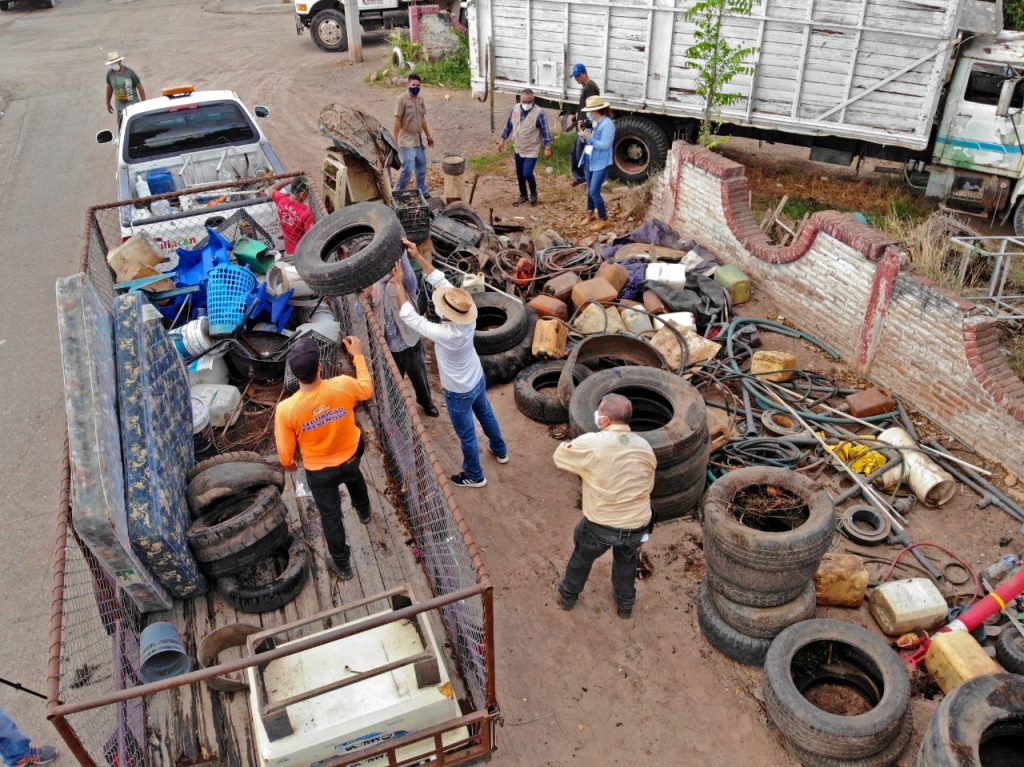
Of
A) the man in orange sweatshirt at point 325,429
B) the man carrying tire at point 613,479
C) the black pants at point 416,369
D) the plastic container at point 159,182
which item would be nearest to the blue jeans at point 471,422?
the black pants at point 416,369

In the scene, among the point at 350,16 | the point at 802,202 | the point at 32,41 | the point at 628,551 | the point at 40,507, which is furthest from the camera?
the point at 32,41

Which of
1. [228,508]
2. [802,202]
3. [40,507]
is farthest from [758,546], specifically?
[802,202]

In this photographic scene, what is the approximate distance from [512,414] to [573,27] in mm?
7948

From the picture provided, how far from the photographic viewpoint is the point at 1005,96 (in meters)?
10.2

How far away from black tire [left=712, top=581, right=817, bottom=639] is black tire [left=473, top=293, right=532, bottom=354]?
142 inches

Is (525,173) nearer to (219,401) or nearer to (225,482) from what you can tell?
(219,401)

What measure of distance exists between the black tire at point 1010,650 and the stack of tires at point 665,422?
2.29 m

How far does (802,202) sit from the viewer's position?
1234 centimetres

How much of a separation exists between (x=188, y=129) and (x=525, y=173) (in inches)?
193

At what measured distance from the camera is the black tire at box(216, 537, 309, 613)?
504 centimetres

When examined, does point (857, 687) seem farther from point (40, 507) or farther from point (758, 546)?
point (40, 507)

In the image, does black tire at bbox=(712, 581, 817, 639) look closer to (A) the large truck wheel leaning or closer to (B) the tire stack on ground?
(B) the tire stack on ground

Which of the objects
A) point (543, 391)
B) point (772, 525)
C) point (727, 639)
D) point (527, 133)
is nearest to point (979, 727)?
point (727, 639)

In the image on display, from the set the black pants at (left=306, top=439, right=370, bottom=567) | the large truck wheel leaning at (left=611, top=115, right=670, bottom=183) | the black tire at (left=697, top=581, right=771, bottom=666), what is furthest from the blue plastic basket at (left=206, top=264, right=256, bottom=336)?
the large truck wheel leaning at (left=611, top=115, right=670, bottom=183)
